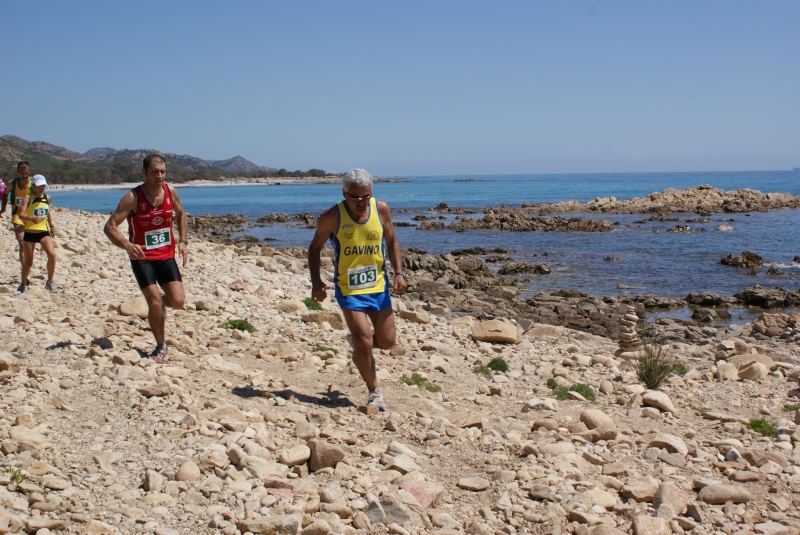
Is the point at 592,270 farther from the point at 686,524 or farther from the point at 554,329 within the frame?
the point at 686,524

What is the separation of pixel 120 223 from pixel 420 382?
3235 mm

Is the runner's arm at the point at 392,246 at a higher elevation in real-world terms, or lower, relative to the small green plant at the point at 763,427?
higher

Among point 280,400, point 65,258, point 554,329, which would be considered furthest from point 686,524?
point 65,258

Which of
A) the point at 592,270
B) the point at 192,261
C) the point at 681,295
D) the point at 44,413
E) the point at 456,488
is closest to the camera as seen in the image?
the point at 456,488

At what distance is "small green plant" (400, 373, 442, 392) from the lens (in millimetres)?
6840

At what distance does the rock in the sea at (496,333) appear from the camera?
9.77 metres

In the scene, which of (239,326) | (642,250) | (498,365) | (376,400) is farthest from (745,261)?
(376,400)

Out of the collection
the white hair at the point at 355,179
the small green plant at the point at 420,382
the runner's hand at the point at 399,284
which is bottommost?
the small green plant at the point at 420,382

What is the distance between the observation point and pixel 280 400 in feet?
18.9

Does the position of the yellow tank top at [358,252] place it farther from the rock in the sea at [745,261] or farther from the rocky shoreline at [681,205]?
the rocky shoreline at [681,205]

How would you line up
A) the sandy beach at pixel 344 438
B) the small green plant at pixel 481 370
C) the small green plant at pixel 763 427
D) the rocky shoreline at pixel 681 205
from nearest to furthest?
the sandy beach at pixel 344 438
the small green plant at pixel 763 427
the small green plant at pixel 481 370
the rocky shoreline at pixel 681 205

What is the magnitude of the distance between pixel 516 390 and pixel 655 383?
64.8 inches

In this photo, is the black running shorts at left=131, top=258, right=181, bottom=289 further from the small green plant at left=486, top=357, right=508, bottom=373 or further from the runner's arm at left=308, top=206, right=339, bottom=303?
the small green plant at left=486, top=357, right=508, bottom=373

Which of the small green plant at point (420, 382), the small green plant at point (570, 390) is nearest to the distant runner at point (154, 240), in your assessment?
the small green plant at point (420, 382)
